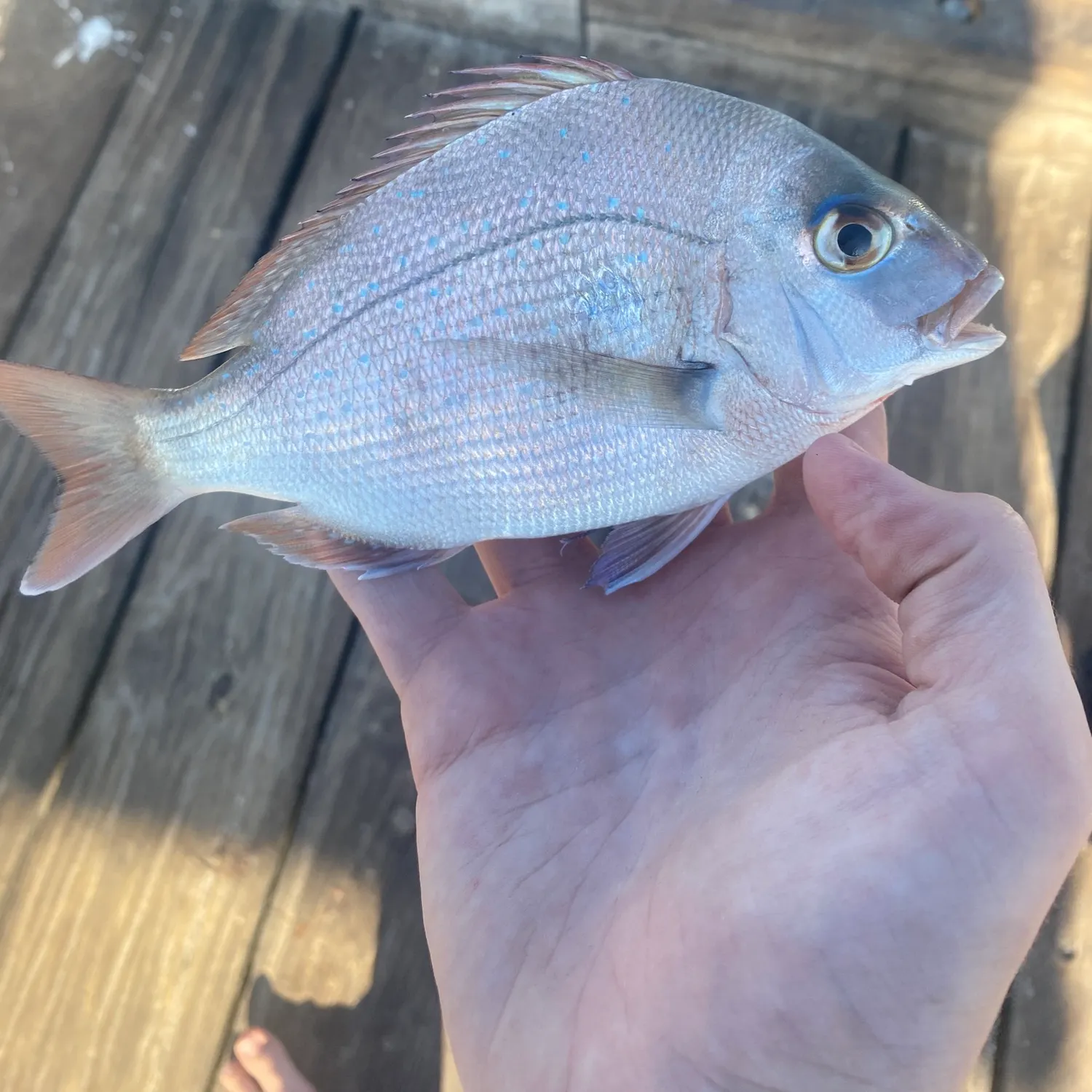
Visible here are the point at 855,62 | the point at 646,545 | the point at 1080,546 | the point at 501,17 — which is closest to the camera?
the point at 646,545

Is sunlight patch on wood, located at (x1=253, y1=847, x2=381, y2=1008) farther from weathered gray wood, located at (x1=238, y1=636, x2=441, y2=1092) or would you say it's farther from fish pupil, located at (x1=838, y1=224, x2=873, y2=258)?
fish pupil, located at (x1=838, y1=224, x2=873, y2=258)

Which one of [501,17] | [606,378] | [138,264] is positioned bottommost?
[606,378]

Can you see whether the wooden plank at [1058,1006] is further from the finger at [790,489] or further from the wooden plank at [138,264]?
the wooden plank at [138,264]

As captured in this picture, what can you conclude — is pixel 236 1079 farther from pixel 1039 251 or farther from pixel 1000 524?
pixel 1039 251

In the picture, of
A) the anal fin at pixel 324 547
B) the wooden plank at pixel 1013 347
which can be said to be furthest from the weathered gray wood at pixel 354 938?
the wooden plank at pixel 1013 347

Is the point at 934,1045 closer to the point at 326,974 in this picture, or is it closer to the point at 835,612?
the point at 835,612

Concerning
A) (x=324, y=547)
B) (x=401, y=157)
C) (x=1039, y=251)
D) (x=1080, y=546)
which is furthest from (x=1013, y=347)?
(x=324, y=547)
